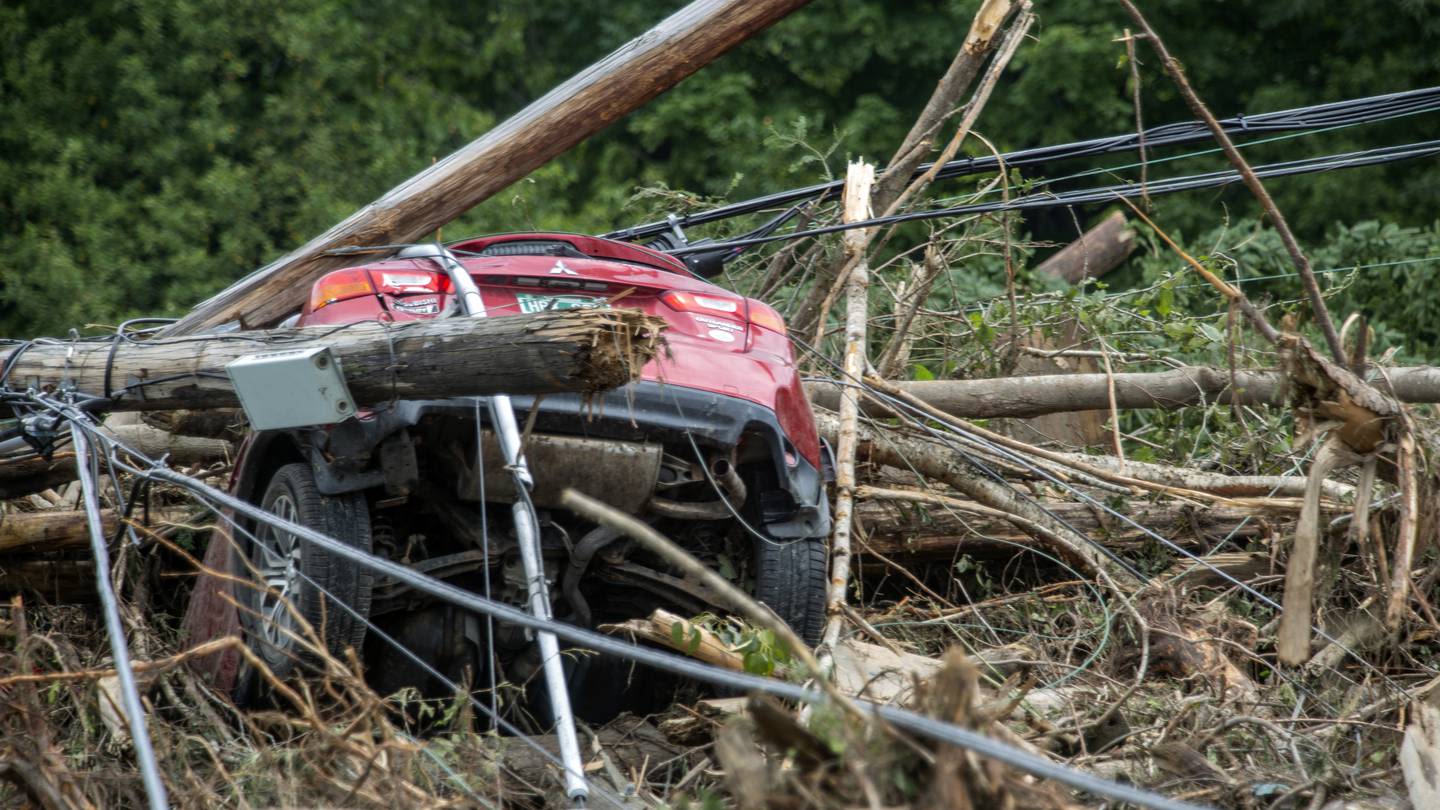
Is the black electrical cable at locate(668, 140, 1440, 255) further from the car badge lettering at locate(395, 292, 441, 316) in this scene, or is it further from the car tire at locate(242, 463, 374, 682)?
the car tire at locate(242, 463, 374, 682)

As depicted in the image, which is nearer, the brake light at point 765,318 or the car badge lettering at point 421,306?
the car badge lettering at point 421,306

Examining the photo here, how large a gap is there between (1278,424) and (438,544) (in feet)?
15.4

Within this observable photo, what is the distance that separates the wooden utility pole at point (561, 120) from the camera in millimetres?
7836

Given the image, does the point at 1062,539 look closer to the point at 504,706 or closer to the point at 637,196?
the point at 504,706

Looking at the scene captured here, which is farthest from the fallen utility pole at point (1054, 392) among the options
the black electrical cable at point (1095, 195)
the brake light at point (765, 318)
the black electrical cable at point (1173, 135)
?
the brake light at point (765, 318)

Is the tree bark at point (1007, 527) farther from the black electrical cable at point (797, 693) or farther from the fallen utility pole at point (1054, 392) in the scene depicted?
the black electrical cable at point (797, 693)

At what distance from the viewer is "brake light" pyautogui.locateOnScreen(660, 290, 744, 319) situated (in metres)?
5.52

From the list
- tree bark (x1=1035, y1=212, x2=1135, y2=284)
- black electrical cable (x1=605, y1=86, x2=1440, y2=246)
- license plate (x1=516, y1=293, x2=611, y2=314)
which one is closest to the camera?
license plate (x1=516, y1=293, x2=611, y2=314)

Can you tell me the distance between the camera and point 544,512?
5.22m

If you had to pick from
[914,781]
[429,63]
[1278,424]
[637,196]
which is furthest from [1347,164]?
[429,63]

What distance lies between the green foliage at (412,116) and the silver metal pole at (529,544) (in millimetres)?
11431

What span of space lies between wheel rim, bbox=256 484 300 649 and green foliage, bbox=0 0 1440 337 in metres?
11.1

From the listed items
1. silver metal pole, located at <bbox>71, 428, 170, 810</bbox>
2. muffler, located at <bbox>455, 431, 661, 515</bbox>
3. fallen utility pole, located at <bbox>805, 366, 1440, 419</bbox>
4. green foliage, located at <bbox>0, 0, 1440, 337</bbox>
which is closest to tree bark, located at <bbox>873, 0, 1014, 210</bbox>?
fallen utility pole, located at <bbox>805, 366, 1440, 419</bbox>

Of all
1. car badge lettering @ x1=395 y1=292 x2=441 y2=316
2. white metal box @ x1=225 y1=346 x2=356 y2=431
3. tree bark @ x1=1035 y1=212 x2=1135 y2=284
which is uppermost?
car badge lettering @ x1=395 y1=292 x2=441 y2=316
